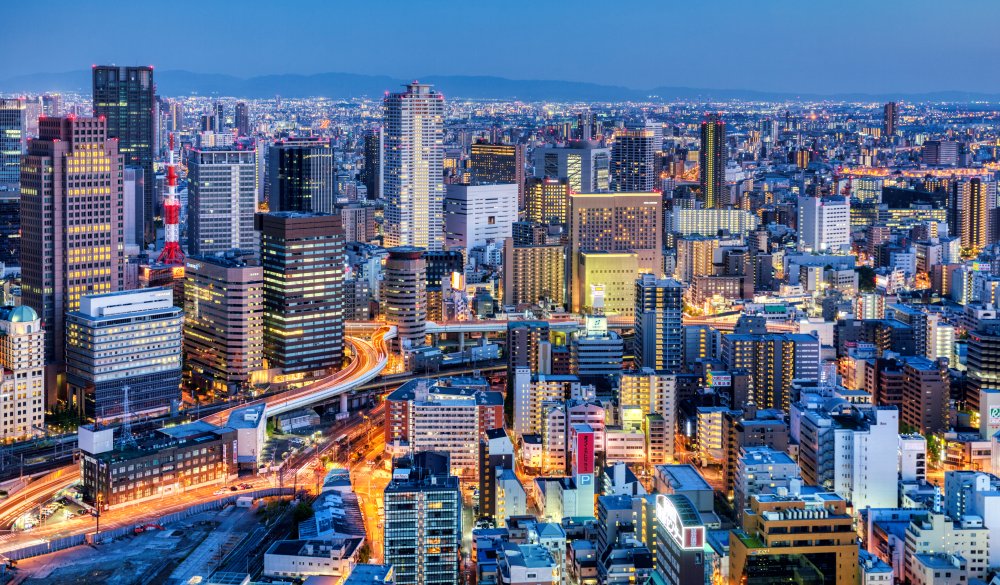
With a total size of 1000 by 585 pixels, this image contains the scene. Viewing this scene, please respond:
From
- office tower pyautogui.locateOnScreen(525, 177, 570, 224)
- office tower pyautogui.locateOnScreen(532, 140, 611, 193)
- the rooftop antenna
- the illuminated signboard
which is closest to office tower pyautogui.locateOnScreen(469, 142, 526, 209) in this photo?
office tower pyautogui.locateOnScreen(532, 140, 611, 193)

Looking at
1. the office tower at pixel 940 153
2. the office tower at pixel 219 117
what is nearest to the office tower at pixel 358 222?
the office tower at pixel 219 117

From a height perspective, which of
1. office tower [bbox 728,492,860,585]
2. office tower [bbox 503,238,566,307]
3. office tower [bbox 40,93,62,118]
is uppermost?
office tower [bbox 40,93,62,118]

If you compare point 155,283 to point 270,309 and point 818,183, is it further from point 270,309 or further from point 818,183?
point 818,183

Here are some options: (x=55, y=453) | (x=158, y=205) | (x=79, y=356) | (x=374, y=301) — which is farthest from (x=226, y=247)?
(x=55, y=453)

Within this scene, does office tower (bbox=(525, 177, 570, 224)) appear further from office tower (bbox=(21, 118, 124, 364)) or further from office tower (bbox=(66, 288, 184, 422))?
office tower (bbox=(66, 288, 184, 422))

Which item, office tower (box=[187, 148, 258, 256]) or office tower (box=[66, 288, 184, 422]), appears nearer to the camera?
office tower (box=[66, 288, 184, 422])

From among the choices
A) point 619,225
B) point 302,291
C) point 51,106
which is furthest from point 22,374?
point 619,225

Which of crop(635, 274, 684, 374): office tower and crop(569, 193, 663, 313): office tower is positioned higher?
crop(569, 193, 663, 313): office tower
